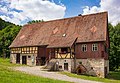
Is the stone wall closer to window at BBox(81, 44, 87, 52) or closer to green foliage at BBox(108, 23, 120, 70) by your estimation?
window at BBox(81, 44, 87, 52)

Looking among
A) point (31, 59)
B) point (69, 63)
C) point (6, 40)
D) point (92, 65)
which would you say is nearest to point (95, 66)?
point (92, 65)

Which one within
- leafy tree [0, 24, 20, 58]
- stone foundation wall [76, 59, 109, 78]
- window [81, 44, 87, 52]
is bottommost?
stone foundation wall [76, 59, 109, 78]

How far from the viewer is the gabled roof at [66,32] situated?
39375 mm

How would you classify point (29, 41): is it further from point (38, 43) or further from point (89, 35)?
point (89, 35)

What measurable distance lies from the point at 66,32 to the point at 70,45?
542 cm

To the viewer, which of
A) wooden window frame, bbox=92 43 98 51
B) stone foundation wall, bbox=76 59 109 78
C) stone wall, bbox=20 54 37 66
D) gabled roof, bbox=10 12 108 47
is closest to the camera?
stone foundation wall, bbox=76 59 109 78

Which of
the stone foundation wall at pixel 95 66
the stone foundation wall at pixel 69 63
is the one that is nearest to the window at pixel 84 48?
the stone foundation wall at pixel 95 66

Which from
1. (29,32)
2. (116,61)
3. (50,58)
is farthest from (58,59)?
(116,61)

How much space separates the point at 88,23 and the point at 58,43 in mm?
6835

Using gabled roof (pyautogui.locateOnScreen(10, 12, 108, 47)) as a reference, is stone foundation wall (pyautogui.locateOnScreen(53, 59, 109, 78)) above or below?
below

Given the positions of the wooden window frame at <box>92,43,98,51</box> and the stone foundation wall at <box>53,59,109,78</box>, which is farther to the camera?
the wooden window frame at <box>92,43,98,51</box>

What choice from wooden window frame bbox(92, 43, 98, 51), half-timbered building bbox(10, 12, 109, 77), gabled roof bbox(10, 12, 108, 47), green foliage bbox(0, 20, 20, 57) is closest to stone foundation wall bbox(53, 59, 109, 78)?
half-timbered building bbox(10, 12, 109, 77)

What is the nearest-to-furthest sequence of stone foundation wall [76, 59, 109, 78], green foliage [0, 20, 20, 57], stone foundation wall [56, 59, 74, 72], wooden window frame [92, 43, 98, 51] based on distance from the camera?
stone foundation wall [76, 59, 109, 78] < wooden window frame [92, 43, 98, 51] < stone foundation wall [56, 59, 74, 72] < green foliage [0, 20, 20, 57]

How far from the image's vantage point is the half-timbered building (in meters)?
38.0
